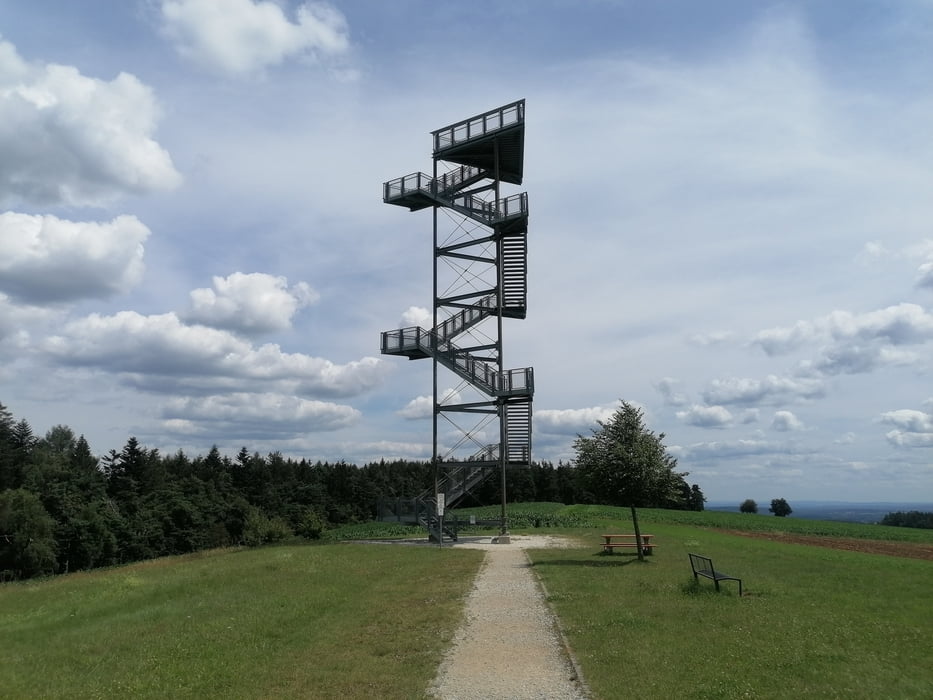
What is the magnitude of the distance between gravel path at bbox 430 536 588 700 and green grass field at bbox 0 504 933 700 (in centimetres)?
29

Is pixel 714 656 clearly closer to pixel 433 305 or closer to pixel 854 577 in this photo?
pixel 854 577

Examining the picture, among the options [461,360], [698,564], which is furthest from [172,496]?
[698,564]

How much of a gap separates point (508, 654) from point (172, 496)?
213 ft

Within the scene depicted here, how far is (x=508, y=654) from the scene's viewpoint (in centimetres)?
990

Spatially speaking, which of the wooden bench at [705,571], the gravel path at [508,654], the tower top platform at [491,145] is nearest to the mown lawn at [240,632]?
the gravel path at [508,654]

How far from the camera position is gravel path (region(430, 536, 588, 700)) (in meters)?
8.20

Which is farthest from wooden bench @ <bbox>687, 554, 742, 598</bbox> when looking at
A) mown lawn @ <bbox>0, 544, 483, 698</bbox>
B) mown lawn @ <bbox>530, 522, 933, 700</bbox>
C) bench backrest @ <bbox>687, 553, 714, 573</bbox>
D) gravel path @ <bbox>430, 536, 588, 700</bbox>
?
mown lawn @ <bbox>0, 544, 483, 698</bbox>

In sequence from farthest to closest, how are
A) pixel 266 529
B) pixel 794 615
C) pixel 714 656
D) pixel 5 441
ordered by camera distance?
1. pixel 5 441
2. pixel 266 529
3. pixel 794 615
4. pixel 714 656

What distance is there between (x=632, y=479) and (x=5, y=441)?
7311cm

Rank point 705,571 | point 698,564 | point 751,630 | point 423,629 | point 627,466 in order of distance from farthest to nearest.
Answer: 1. point 627,466
2. point 698,564
3. point 705,571
4. point 423,629
5. point 751,630

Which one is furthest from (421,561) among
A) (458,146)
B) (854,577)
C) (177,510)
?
(177,510)

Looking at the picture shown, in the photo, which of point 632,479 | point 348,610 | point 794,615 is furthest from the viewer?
point 632,479

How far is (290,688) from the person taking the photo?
867 centimetres

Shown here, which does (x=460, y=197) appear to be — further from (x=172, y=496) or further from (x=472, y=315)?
(x=172, y=496)
